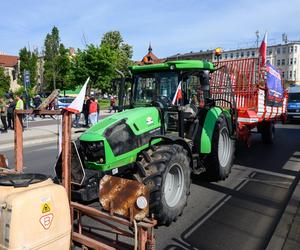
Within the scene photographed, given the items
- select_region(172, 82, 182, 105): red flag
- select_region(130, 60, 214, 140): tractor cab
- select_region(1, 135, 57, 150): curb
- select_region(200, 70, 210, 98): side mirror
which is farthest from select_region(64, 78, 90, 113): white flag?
select_region(1, 135, 57, 150): curb

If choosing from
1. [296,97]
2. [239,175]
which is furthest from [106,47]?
[239,175]

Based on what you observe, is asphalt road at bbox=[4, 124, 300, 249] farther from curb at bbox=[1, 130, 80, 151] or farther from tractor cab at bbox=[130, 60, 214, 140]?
curb at bbox=[1, 130, 80, 151]

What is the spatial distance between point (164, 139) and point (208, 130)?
1.50 meters

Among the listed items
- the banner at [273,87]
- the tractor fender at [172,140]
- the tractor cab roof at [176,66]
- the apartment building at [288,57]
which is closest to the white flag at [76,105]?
the tractor fender at [172,140]

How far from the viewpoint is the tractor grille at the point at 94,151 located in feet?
14.3

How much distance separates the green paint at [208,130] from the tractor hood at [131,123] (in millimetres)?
1151

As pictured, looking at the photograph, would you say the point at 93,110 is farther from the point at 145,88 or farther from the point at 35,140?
the point at 145,88

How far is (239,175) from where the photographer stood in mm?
7617

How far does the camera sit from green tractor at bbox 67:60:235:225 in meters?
4.38

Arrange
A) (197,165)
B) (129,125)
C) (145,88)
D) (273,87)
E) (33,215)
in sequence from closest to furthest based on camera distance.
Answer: (33,215) < (129,125) < (197,165) < (145,88) < (273,87)

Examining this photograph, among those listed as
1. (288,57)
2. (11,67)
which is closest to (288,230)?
(11,67)

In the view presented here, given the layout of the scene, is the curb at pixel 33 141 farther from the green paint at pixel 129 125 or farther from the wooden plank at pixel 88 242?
the wooden plank at pixel 88 242

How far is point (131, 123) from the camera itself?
4.74 metres

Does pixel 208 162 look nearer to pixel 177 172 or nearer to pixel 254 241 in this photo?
pixel 177 172
